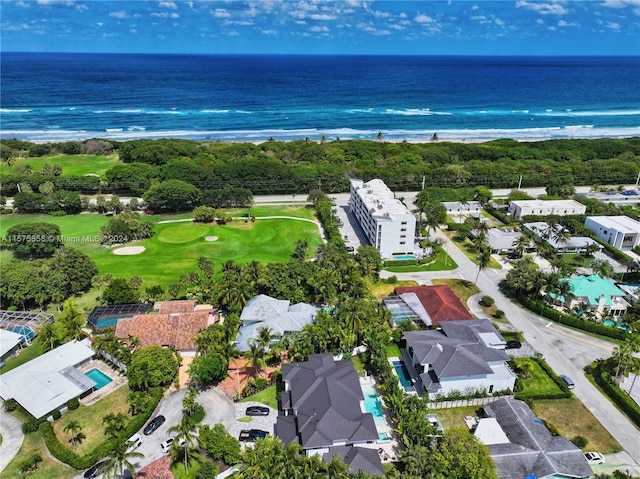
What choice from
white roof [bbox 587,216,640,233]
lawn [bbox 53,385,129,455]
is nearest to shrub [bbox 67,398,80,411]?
lawn [bbox 53,385,129,455]

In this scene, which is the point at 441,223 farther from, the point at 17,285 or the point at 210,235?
the point at 17,285

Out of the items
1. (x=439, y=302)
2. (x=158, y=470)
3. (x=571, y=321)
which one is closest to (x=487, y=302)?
(x=439, y=302)

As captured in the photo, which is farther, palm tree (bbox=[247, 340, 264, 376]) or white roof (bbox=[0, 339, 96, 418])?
palm tree (bbox=[247, 340, 264, 376])

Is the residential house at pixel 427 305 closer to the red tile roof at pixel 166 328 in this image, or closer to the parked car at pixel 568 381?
the parked car at pixel 568 381

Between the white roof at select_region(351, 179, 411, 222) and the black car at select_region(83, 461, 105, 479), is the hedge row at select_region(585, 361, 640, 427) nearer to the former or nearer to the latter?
the white roof at select_region(351, 179, 411, 222)

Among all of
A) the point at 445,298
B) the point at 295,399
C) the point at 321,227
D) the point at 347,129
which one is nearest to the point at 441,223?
the point at 321,227

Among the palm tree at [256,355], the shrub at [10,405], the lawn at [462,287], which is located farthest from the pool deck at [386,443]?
the shrub at [10,405]

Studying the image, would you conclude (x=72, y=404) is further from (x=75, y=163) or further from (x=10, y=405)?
(x=75, y=163)
